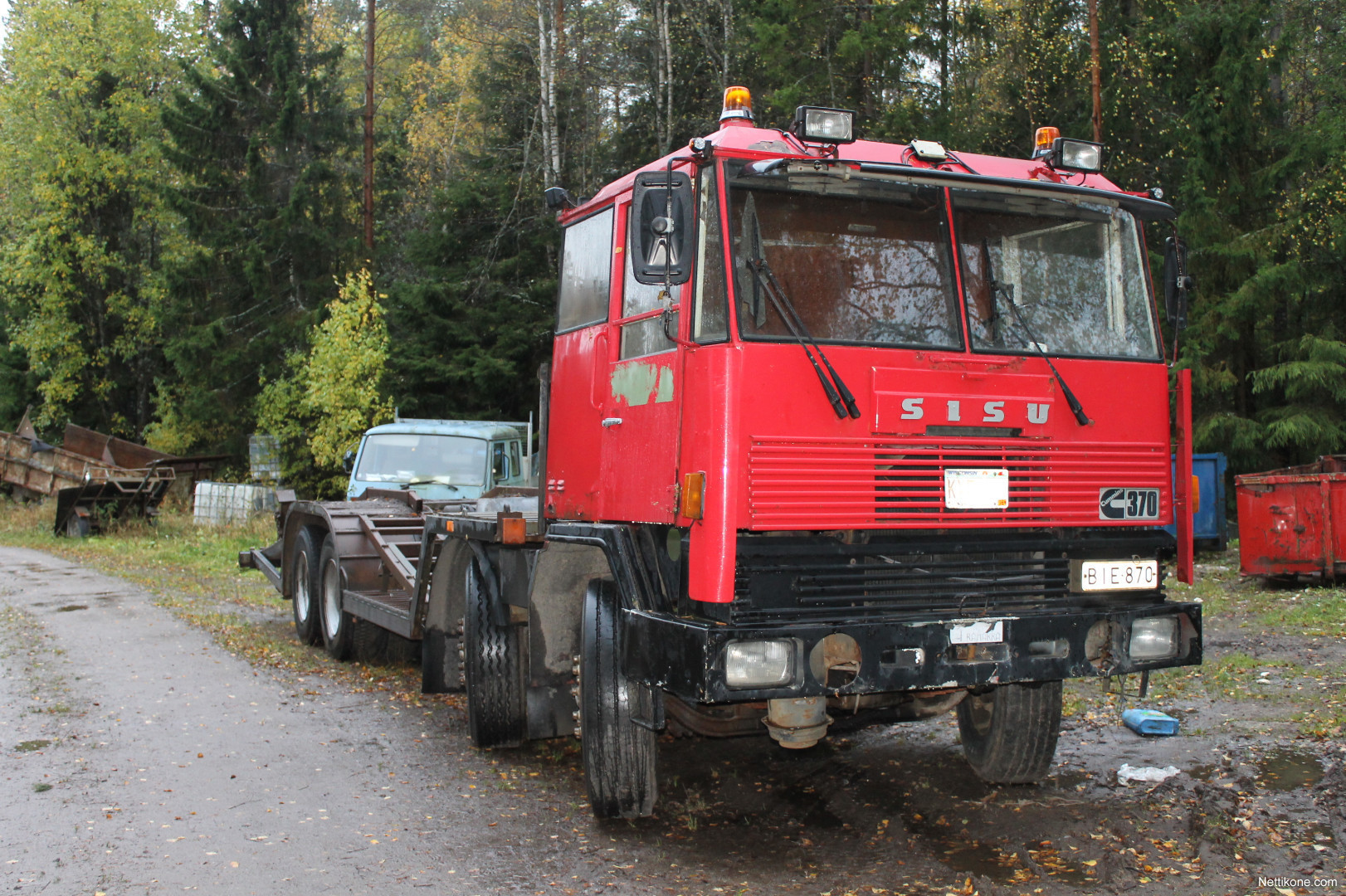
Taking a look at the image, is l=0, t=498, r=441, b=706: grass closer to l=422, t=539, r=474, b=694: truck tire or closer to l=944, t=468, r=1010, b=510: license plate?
l=422, t=539, r=474, b=694: truck tire

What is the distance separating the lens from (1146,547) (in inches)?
204

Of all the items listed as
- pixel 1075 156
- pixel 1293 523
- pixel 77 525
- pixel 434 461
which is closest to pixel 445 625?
pixel 1075 156

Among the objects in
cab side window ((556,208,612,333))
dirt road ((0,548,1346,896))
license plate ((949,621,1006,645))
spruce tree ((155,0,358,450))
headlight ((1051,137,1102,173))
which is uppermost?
spruce tree ((155,0,358,450))

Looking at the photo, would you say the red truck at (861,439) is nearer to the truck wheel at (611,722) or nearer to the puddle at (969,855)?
the truck wheel at (611,722)

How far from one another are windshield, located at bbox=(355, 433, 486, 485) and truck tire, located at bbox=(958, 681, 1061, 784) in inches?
300

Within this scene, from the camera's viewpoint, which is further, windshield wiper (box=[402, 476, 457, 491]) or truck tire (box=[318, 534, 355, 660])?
windshield wiper (box=[402, 476, 457, 491])

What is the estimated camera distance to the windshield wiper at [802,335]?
462cm

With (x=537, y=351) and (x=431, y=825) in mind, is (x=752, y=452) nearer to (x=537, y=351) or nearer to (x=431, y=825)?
(x=431, y=825)

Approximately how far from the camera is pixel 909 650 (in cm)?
460

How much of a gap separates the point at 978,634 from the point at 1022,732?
144 centimetres

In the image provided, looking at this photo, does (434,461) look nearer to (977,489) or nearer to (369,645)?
(369,645)

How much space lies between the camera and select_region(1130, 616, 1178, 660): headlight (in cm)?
498

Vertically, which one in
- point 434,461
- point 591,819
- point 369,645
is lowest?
point 591,819

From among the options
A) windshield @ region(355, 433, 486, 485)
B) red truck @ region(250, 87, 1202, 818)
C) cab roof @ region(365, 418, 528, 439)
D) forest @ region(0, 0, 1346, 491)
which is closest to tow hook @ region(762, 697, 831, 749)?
red truck @ region(250, 87, 1202, 818)
